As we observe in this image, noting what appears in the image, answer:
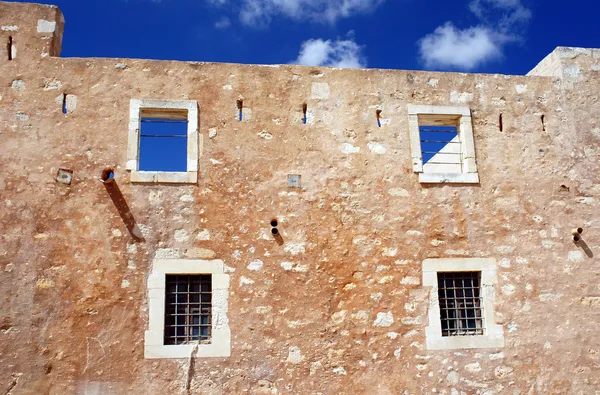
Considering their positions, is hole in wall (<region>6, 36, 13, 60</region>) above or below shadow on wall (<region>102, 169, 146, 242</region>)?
above

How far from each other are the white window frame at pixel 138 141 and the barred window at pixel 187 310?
4.26 feet

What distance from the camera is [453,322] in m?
8.34

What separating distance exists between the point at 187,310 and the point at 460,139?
4654mm

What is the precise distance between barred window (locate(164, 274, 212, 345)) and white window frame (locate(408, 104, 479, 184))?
11.3ft

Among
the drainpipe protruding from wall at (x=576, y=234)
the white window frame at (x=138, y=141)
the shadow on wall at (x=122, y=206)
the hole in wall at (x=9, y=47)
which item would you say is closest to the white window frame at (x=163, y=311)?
the shadow on wall at (x=122, y=206)

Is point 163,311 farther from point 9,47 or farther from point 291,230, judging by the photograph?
point 9,47

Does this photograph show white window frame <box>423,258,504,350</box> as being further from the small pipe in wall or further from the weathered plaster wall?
the small pipe in wall

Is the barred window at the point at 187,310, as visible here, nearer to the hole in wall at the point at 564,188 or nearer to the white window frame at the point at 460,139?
the white window frame at the point at 460,139

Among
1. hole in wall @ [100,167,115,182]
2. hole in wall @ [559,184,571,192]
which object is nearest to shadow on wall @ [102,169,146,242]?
hole in wall @ [100,167,115,182]

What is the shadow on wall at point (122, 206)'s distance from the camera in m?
7.78

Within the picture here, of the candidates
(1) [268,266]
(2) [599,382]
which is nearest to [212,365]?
(1) [268,266]

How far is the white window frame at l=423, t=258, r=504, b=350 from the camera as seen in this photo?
319 inches

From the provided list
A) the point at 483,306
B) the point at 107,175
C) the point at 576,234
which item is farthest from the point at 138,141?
the point at 576,234

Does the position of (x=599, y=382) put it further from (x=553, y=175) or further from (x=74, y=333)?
(x=74, y=333)
